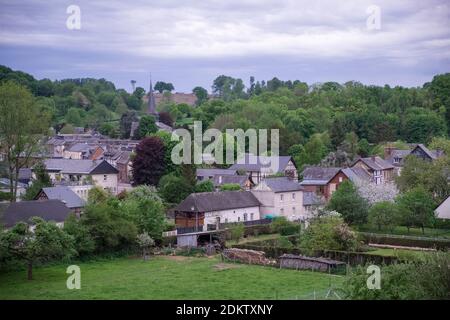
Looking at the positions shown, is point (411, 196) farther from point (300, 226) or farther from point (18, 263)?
point (18, 263)

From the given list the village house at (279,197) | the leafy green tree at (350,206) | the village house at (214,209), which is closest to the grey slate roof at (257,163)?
the village house at (279,197)

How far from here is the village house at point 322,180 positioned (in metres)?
53.7

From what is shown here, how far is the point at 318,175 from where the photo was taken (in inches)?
2202

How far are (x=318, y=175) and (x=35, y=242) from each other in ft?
102

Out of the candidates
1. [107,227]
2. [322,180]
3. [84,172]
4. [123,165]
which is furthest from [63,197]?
[322,180]

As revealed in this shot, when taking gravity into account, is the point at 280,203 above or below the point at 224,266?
above

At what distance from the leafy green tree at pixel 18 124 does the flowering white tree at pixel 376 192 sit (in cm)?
2166

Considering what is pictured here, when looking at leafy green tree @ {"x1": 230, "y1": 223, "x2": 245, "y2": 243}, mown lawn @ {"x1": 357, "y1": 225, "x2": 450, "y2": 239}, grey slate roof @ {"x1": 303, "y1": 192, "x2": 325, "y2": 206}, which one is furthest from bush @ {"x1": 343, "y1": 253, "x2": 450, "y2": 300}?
grey slate roof @ {"x1": 303, "y1": 192, "x2": 325, "y2": 206}

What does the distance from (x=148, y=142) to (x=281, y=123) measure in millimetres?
A: 29414

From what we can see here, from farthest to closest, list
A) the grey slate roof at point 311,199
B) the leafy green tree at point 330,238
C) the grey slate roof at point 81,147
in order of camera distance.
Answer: the grey slate roof at point 81,147
the grey slate roof at point 311,199
the leafy green tree at point 330,238

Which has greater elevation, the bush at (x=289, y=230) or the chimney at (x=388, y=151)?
the chimney at (x=388, y=151)

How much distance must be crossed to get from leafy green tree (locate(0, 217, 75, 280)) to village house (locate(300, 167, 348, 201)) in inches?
1046

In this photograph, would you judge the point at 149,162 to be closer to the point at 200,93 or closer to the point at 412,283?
the point at 412,283

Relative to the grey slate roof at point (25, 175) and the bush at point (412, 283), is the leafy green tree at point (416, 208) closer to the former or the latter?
the bush at point (412, 283)
